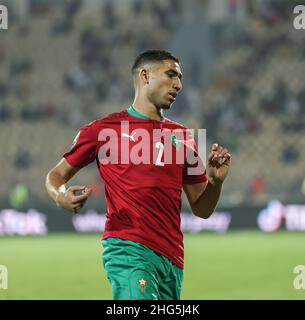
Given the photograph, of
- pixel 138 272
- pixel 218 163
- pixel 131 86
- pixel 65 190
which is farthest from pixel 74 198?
pixel 131 86

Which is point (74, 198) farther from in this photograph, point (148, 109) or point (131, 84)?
point (131, 84)

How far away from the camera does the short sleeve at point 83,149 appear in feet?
18.6

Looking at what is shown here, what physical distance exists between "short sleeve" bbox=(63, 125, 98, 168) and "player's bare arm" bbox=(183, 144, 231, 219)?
2.36 ft

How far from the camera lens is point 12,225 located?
20.5m

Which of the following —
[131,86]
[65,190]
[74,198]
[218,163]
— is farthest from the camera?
[131,86]

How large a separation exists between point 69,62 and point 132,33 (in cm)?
228

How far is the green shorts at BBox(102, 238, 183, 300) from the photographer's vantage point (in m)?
5.20

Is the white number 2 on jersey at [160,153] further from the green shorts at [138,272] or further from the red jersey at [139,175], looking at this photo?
the green shorts at [138,272]

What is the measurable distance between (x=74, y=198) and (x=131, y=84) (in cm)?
2092

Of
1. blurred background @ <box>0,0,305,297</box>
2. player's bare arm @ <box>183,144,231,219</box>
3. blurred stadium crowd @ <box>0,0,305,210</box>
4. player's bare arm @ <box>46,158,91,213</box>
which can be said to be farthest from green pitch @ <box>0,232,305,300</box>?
player's bare arm @ <box>46,158,91,213</box>

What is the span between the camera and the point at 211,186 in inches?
225

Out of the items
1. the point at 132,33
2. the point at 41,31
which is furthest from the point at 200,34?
the point at 41,31

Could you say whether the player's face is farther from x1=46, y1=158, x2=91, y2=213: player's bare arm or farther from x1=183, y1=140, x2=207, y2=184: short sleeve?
x1=46, y1=158, x2=91, y2=213: player's bare arm
